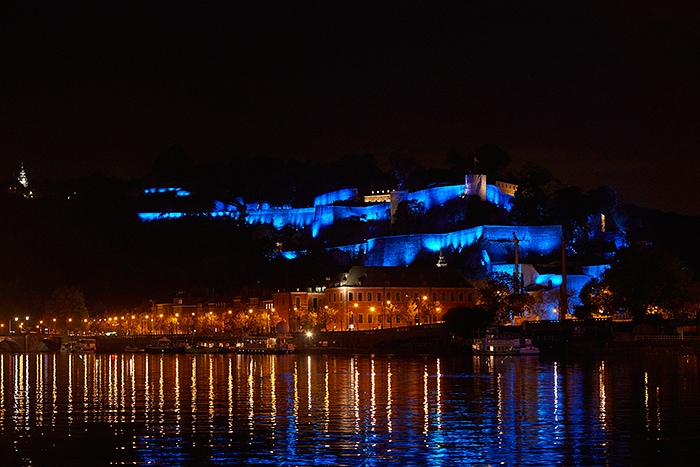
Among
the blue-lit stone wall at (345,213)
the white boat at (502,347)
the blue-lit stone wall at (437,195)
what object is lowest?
the white boat at (502,347)

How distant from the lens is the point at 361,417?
2811 cm

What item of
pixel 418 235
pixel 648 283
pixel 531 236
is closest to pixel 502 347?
pixel 648 283

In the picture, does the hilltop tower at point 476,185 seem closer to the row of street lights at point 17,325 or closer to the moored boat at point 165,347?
the moored boat at point 165,347

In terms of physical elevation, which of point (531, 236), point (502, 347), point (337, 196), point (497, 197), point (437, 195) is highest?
point (337, 196)

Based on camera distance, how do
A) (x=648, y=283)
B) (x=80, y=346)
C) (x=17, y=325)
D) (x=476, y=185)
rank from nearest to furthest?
(x=648, y=283), (x=80, y=346), (x=476, y=185), (x=17, y=325)

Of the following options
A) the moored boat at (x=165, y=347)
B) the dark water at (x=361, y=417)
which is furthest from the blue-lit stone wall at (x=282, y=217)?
the dark water at (x=361, y=417)

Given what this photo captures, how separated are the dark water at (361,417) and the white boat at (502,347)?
1222cm

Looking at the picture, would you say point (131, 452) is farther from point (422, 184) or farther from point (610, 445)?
point (422, 184)

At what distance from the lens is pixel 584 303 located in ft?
251

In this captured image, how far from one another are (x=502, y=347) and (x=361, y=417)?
35.0 m

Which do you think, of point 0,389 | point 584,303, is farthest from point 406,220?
point 0,389

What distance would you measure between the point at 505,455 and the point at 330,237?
95825 mm

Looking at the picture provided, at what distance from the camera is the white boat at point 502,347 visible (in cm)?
6200

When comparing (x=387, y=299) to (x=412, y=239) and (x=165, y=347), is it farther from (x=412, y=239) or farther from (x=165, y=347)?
(x=412, y=239)
